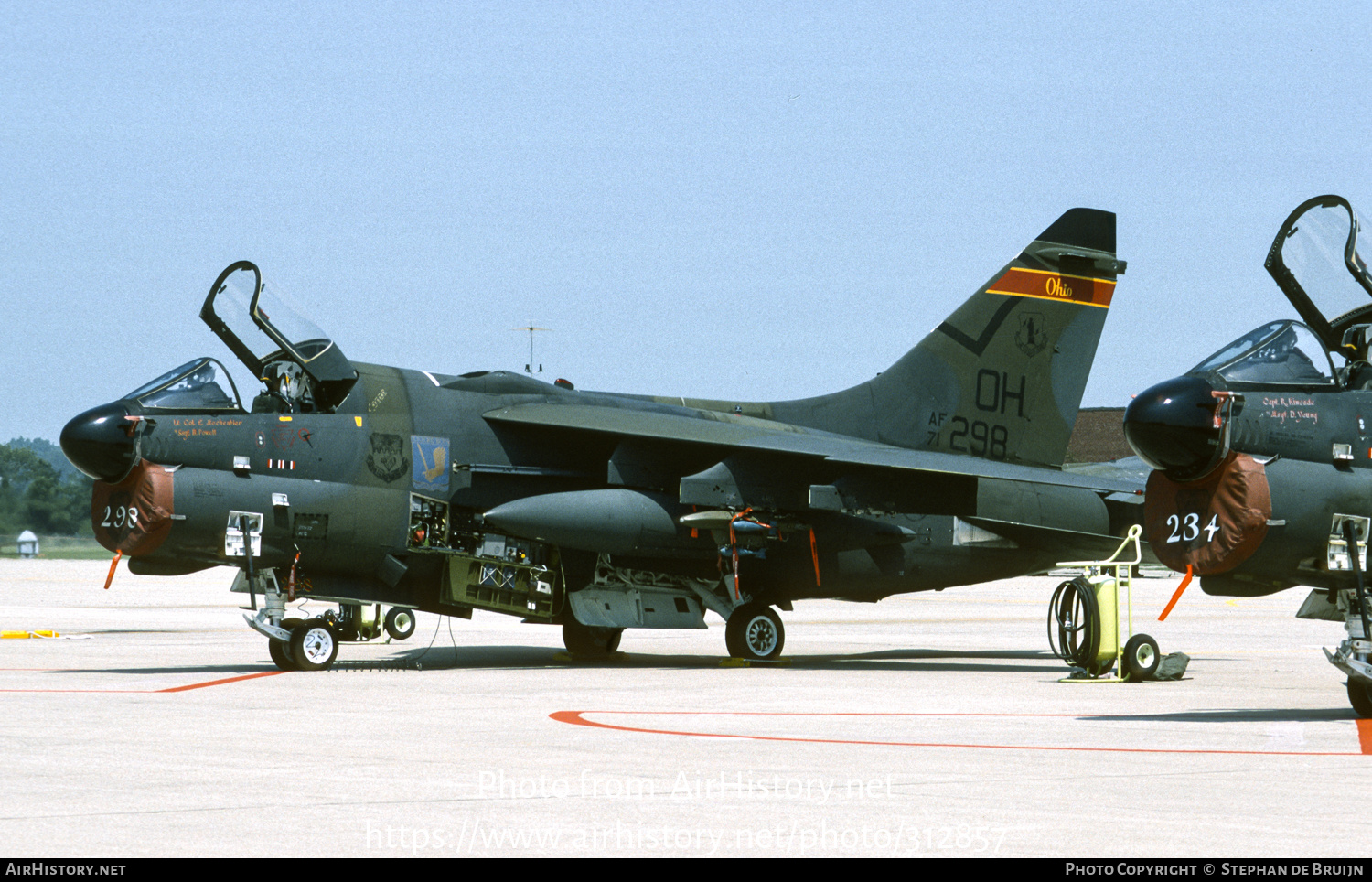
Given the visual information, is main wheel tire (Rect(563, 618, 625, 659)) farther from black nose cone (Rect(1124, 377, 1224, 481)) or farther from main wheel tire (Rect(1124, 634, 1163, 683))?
black nose cone (Rect(1124, 377, 1224, 481))

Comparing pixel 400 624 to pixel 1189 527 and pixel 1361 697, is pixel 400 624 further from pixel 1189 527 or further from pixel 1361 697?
pixel 1361 697

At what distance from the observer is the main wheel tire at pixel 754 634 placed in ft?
65.2

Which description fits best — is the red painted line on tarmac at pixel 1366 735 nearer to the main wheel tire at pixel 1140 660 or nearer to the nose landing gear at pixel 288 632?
the main wheel tire at pixel 1140 660

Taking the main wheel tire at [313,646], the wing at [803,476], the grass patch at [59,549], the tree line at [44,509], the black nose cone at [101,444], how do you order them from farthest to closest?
1. the grass patch at [59,549]
2. the tree line at [44,509]
3. the wing at [803,476]
4. the main wheel tire at [313,646]
5. the black nose cone at [101,444]

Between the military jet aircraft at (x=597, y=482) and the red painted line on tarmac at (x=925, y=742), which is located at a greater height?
the military jet aircraft at (x=597, y=482)

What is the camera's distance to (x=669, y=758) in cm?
978

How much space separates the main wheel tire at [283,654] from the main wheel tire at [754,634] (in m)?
5.42

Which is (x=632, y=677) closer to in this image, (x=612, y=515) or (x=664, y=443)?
(x=612, y=515)

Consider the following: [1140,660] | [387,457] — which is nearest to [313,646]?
[387,457]

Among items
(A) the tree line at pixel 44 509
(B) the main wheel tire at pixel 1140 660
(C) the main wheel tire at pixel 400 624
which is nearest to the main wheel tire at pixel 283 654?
(C) the main wheel tire at pixel 400 624

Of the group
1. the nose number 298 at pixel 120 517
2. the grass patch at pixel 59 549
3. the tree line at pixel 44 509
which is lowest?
the grass patch at pixel 59 549

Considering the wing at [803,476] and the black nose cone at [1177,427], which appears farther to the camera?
the wing at [803,476]

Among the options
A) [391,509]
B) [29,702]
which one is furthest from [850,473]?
[29,702]
